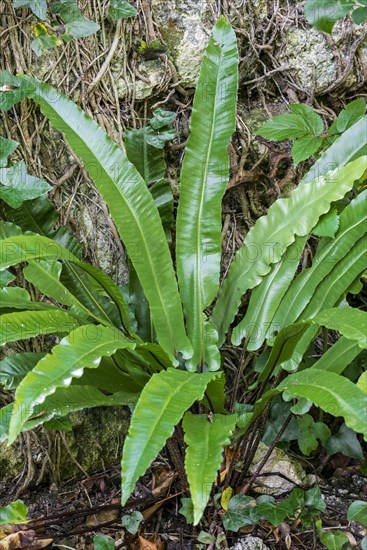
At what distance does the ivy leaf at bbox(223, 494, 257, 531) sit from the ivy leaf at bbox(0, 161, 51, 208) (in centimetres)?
88

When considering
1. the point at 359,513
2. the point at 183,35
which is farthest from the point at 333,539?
the point at 183,35

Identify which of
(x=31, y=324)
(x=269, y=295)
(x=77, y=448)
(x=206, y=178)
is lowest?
(x=77, y=448)

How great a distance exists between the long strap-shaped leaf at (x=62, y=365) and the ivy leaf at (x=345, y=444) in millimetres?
750

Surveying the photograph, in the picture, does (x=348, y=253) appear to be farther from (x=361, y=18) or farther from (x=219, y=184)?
(x=361, y=18)

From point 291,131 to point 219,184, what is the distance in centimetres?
30

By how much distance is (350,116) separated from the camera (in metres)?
1.53

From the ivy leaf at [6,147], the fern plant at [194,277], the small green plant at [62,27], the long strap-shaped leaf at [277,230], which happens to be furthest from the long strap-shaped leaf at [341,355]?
the small green plant at [62,27]

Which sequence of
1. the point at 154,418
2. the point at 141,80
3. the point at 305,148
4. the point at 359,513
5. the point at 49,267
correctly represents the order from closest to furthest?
the point at 154,418 < the point at 359,513 < the point at 49,267 < the point at 305,148 < the point at 141,80

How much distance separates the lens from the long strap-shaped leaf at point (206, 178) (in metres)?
1.38

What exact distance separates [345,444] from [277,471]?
214 millimetres

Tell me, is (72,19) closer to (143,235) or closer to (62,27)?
(62,27)

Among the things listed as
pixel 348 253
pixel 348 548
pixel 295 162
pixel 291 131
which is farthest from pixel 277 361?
pixel 291 131

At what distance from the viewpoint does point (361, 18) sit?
1309 mm

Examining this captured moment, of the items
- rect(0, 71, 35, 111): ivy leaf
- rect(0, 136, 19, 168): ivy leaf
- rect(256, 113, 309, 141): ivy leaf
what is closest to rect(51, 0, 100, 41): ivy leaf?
rect(0, 71, 35, 111): ivy leaf
